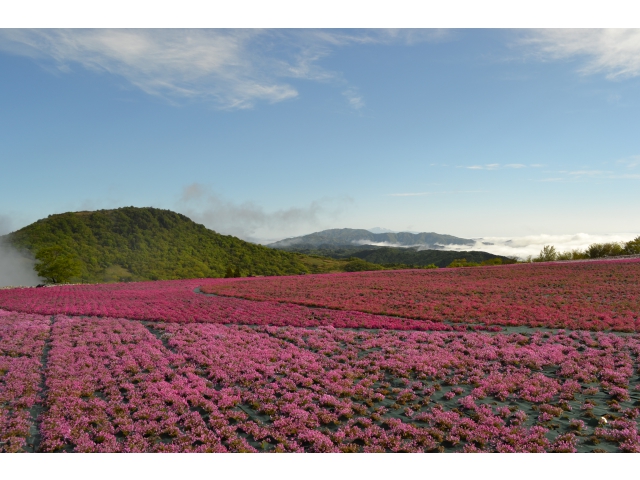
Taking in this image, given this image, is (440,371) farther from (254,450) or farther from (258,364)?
(254,450)

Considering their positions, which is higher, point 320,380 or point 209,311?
point 209,311

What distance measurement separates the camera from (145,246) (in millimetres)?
142500

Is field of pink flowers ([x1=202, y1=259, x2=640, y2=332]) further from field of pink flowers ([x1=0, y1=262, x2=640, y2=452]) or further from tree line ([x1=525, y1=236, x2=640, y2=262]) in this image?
tree line ([x1=525, y1=236, x2=640, y2=262])

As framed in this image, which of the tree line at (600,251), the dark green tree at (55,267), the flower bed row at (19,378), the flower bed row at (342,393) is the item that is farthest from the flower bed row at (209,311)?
the tree line at (600,251)

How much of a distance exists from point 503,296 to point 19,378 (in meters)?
34.4

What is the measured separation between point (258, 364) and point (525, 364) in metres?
11.3

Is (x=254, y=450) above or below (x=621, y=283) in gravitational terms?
below

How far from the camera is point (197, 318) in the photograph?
1029 inches

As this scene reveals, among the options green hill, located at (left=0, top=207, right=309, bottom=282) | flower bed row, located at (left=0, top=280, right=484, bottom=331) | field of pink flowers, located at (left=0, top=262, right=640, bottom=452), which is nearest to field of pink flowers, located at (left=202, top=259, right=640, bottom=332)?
field of pink flowers, located at (left=0, top=262, right=640, bottom=452)

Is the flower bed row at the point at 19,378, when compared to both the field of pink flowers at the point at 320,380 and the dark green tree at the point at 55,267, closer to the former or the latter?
the field of pink flowers at the point at 320,380

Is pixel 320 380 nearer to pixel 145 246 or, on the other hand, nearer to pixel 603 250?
pixel 603 250

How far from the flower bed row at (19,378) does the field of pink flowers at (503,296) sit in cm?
1845

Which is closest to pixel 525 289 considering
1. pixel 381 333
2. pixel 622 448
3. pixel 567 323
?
pixel 567 323

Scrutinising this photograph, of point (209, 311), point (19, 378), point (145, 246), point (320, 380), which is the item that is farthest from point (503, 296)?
point (145, 246)
